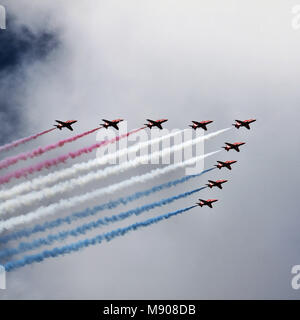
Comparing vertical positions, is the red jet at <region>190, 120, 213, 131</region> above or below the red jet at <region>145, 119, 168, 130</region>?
above

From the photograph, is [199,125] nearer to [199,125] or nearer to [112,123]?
[199,125]

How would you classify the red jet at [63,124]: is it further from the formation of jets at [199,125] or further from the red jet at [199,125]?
the red jet at [199,125]

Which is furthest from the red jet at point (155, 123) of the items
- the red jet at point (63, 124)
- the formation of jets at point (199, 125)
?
the red jet at point (63, 124)

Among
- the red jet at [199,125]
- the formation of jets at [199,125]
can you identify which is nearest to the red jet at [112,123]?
the formation of jets at [199,125]

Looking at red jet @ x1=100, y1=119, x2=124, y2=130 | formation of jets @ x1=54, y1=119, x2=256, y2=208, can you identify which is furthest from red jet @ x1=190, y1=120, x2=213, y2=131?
red jet @ x1=100, y1=119, x2=124, y2=130

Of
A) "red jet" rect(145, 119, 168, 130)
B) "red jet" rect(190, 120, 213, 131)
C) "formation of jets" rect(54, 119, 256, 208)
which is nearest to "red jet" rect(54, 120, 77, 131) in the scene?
"formation of jets" rect(54, 119, 256, 208)

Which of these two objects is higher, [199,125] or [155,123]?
[199,125]

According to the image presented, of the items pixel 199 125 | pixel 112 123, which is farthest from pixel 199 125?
pixel 112 123

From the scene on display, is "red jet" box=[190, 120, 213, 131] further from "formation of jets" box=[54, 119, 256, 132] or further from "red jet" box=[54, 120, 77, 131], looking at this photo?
"red jet" box=[54, 120, 77, 131]

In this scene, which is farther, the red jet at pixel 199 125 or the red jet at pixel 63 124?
the red jet at pixel 199 125

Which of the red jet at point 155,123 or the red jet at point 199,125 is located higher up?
the red jet at point 199,125

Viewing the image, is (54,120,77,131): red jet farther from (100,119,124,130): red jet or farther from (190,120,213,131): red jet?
(190,120,213,131): red jet

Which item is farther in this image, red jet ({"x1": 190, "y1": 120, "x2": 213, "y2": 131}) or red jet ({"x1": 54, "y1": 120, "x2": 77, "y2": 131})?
red jet ({"x1": 190, "y1": 120, "x2": 213, "y2": 131})
